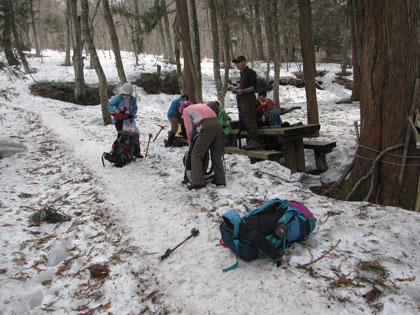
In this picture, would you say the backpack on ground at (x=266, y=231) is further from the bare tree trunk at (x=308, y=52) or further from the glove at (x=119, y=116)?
the bare tree trunk at (x=308, y=52)

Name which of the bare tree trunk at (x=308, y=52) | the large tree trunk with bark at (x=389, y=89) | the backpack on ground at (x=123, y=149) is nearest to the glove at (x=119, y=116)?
the backpack on ground at (x=123, y=149)

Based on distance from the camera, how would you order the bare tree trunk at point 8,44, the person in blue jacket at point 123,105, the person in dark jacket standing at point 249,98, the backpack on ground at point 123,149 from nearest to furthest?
1. the person in dark jacket standing at point 249,98
2. the backpack on ground at point 123,149
3. the person in blue jacket at point 123,105
4. the bare tree trunk at point 8,44

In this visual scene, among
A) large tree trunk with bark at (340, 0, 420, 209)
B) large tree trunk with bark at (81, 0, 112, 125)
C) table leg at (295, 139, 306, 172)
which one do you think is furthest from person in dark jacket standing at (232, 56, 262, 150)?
large tree trunk with bark at (81, 0, 112, 125)

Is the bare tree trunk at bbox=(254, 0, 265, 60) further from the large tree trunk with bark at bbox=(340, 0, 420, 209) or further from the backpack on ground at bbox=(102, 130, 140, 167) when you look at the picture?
the large tree trunk with bark at bbox=(340, 0, 420, 209)

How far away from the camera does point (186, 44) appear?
10297 mm

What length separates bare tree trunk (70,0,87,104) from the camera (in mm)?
14830

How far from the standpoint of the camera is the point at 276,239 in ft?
9.92

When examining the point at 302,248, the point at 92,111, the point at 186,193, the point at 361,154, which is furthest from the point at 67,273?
the point at 92,111

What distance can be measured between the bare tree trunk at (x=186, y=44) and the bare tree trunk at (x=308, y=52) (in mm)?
3872

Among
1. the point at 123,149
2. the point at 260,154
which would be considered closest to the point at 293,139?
the point at 260,154

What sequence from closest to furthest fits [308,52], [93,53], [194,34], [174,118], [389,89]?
[389,89] → [308,52] → [174,118] → [194,34] → [93,53]

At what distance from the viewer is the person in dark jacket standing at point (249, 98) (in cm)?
606

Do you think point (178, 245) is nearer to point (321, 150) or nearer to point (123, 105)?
point (321, 150)

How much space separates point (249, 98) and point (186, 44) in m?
5.30
